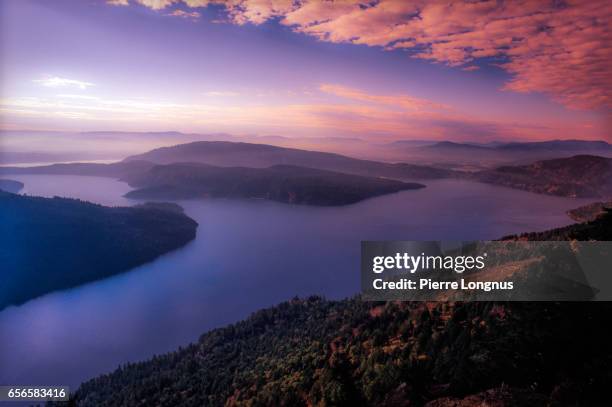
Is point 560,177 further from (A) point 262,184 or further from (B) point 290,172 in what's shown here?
(A) point 262,184

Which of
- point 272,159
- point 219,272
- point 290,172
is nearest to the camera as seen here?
point 219,272

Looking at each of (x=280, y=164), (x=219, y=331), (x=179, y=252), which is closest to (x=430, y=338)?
(x=219, y=331)

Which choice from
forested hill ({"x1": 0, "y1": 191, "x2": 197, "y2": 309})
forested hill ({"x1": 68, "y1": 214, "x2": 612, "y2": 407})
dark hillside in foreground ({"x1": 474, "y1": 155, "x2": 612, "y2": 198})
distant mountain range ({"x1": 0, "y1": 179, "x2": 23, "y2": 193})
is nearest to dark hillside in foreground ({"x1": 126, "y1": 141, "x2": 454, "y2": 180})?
dark hillside in foreground ({"x1": 474, "y1": 155, "x2": 612, "y2": 198})

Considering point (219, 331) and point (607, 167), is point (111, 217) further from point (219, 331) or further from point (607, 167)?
point (607, 167)

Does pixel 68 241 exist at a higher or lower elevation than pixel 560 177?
lower

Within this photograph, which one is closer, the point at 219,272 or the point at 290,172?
the point at 219,272

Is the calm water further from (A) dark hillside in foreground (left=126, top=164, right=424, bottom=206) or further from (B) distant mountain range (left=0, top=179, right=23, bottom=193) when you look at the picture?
(A) dark hillside in foreground (left=126, top=164, right=424, bottom=206)

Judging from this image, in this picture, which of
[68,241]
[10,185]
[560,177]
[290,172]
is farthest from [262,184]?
[560,177]

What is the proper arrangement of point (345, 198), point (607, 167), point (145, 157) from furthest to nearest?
point (345, 198) < point (145, 157) < point (607, 167)
